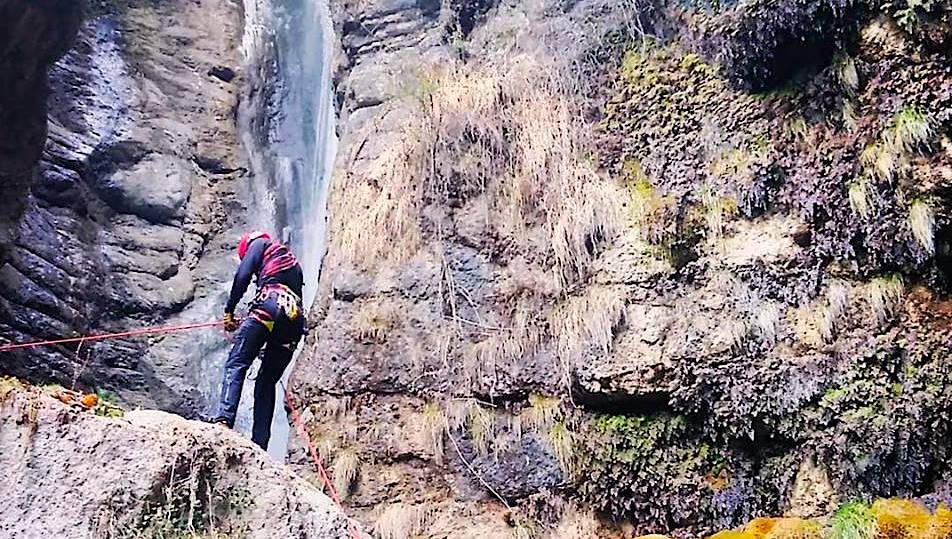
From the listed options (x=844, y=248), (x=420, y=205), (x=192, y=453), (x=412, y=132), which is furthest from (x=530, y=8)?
(x=192, y=453)

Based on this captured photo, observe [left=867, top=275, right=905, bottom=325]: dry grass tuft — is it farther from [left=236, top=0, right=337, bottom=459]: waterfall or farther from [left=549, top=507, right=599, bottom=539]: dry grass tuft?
[left=236, top=0, right=337, bottom=459]: waterfall

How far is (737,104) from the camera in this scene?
6215 millimetres

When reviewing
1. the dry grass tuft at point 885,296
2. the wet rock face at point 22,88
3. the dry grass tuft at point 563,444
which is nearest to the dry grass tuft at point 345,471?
the dry grass tuft at point 563,444

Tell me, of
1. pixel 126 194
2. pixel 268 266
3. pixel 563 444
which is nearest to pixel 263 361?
pixel 268 266

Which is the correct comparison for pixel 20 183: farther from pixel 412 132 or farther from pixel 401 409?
pixel 401 409

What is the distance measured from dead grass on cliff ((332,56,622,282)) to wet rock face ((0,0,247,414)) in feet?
11.6

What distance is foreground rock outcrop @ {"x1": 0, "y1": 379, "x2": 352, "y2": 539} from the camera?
2.91m

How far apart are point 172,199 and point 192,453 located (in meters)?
8.27

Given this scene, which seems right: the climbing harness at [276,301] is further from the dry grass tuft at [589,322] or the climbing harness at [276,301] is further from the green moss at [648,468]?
the green moss at [648,468]

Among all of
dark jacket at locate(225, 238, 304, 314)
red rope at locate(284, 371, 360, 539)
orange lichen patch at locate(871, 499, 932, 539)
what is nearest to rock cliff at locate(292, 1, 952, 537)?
red rope at locate(284, 371, 360, 539)

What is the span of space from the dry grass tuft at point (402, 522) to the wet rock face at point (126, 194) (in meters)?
4.33

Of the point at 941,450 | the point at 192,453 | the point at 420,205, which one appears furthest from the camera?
the point at 420,205

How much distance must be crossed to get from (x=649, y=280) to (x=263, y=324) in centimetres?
283

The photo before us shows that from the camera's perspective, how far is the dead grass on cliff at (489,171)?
666 cm
